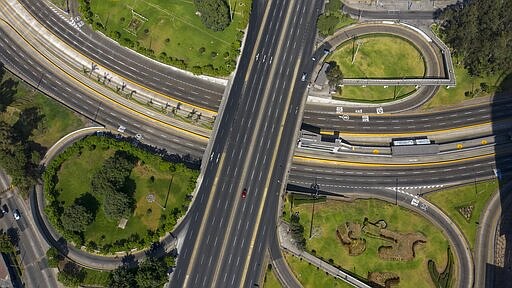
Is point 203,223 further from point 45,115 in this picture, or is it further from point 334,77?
point 45,115

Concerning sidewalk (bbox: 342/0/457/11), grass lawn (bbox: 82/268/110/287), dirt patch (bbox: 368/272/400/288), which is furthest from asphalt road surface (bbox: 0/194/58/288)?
sidewalk (bbox: 342/0/457/11)

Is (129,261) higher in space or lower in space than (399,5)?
lower

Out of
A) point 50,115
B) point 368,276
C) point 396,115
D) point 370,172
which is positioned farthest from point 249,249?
point 50,115

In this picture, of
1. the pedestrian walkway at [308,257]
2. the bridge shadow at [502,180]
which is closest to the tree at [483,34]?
the bridge shadow at [502,180]

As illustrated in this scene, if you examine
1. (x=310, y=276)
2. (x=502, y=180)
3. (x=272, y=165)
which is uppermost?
(x=502, y=180)

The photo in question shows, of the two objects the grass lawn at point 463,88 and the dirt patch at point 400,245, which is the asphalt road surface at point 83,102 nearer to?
the dirt patch at point 400,245

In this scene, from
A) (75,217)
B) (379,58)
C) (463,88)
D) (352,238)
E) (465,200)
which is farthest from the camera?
(379,58)

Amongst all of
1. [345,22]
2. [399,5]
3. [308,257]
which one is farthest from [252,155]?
[399,5]
